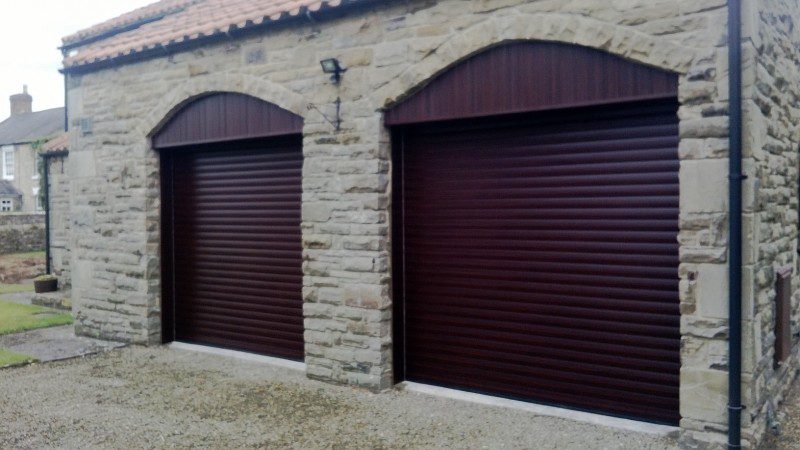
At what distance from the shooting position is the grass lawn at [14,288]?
→ 14.4 metres

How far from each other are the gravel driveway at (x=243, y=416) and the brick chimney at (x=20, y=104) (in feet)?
140

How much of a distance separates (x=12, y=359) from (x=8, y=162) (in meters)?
37.6

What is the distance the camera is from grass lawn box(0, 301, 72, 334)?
10.1m

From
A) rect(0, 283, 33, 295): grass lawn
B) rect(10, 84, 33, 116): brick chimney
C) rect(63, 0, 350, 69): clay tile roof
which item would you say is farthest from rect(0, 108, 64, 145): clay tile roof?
rect(63, 0, 350, 69): clay tile roof

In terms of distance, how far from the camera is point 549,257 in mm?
5949

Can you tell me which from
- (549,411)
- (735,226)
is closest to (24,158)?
(549,411)

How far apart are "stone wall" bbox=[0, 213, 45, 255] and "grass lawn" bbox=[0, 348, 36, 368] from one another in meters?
15.9

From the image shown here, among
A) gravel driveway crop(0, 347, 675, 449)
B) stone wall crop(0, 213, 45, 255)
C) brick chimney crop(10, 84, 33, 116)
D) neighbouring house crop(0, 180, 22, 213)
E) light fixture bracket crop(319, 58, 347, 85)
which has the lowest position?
gravel driveway crop(0, 347, 675, 449)

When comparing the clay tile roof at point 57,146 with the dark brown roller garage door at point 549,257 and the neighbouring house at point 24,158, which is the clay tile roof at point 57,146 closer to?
the dark brown roller garage door at point 549,257

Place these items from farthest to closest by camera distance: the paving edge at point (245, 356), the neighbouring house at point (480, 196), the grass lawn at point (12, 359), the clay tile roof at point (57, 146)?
1. the clay tile roof at point (57, 146)
2. the grass lawn at point (12, 359)
3. the paving edge at point (245, 356)
4. the neighbouring house at point (480, 196)

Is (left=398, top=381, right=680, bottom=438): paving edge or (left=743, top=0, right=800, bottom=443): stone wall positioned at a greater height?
(left=743, top=0, right=800, bottom=443): stone wall

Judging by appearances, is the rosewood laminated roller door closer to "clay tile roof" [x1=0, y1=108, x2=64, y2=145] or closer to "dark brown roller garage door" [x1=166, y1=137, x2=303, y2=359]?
"dark brown roller garage door" [x1=166, y1=137, x2=303, y2=359]

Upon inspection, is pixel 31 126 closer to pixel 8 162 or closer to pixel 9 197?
pixel 8 162

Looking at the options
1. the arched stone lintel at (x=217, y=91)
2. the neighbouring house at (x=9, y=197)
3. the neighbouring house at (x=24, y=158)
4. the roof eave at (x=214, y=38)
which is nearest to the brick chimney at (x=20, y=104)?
the neighbouring house at (x=24, y=158)
